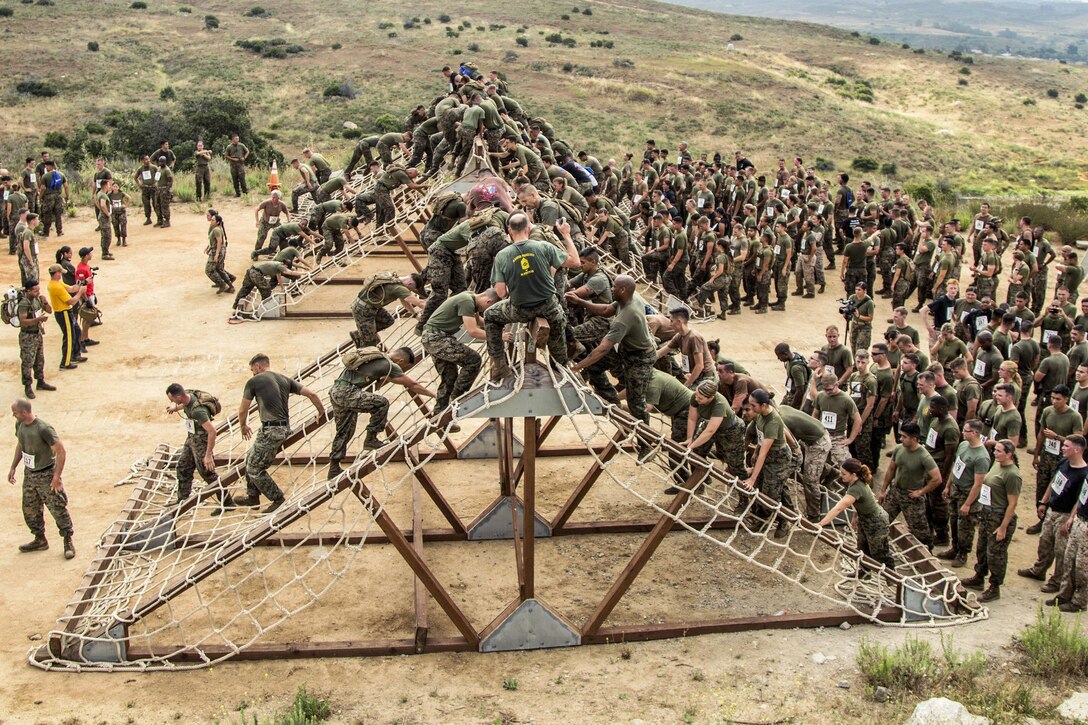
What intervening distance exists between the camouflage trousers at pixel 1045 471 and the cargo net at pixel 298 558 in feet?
6.03

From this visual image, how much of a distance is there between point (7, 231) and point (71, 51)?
29.8 metres

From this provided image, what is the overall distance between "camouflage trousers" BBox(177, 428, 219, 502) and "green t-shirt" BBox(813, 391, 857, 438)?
6453 mm

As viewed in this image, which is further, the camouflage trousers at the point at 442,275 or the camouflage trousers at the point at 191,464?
the camouflage trousers at the point at 442,275

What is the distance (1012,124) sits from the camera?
162 feet

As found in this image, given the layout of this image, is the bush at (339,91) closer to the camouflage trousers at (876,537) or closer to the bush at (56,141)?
the bush at (56,141)

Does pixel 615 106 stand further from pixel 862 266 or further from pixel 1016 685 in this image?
pixel 1016 685

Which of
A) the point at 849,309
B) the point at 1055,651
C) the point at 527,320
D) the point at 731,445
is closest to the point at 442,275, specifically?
the point at 527,320

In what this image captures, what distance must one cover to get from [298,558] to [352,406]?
202cm

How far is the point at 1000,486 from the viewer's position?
29.8 feet

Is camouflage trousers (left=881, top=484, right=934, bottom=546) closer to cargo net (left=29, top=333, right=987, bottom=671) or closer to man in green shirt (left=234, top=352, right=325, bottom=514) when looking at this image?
cargo net (left=29, top=333, right=987, bottom=671)

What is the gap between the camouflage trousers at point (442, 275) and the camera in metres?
11.2

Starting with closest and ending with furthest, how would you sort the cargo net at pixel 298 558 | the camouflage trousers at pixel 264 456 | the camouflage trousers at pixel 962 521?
the cargo net at pixel 298 558, the camouflage trousers at pixel 962 521, the camouflage trousers at pixel 264 456

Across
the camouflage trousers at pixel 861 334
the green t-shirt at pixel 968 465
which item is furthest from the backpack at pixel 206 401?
the camouflage trousers at pixel 861 334

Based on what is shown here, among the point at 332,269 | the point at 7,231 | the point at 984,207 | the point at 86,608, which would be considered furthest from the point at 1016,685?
the point at 7,231
